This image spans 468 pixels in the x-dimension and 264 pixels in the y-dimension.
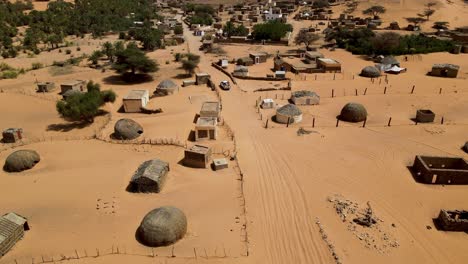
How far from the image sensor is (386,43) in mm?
49844

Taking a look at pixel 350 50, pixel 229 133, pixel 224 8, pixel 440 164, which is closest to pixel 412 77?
pixel 350 50

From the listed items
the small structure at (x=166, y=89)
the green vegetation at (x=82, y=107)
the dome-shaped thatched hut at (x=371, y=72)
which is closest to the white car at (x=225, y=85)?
the small structure at (x=166, y=89)

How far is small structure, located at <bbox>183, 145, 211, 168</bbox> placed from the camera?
21078 mm

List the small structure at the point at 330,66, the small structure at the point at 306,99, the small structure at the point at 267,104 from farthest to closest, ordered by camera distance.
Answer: the small structure at the point at 330,66 → the small structure at the point at 306,99 → the small structure at the point at 267,104

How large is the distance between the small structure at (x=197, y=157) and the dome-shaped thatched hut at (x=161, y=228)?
18.9 ft

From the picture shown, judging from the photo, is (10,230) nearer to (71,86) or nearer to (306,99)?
(71,86)

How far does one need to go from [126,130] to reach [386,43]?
3923 centimetres

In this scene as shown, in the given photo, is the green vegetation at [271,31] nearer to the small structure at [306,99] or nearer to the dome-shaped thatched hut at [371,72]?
the dome-shaped thatched hut at [371,72]

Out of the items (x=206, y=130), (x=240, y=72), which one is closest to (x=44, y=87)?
(x=240, y=72)

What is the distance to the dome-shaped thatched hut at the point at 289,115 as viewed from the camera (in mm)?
27906

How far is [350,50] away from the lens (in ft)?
178

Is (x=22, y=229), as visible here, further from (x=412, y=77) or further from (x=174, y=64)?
(x=412, y=77)

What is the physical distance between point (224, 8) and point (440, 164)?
8841 cm

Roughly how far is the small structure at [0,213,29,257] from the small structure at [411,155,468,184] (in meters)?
20.1
